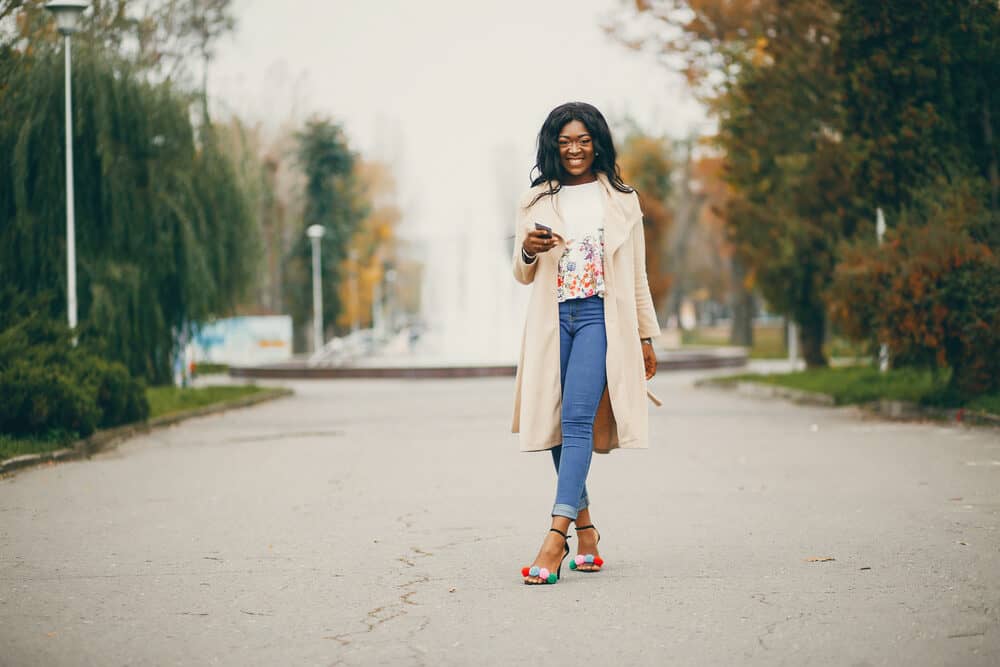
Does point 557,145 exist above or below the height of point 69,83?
below

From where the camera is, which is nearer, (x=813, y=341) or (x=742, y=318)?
(x=813, y=341)

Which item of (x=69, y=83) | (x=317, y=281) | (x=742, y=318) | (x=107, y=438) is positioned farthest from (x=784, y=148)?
(x=742, y=318)

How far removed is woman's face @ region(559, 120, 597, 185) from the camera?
6.54m

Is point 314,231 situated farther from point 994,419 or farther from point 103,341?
point 994,419

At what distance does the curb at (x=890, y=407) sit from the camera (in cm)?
1600

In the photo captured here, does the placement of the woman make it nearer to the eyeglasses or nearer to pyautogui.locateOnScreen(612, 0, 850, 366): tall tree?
the eyeglasses

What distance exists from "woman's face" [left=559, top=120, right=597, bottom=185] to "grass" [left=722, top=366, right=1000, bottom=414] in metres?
10.4

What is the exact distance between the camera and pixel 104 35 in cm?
2600

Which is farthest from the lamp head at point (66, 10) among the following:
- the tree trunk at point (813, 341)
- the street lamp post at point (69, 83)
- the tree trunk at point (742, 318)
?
the tree trunk at point (742, 318)

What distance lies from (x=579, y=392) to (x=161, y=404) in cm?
1578

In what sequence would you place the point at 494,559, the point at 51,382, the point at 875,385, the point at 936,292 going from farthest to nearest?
the point at 875,385 < the point at 936,292 < the point at 51,382 < the point at 494,559

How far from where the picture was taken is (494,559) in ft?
23.3

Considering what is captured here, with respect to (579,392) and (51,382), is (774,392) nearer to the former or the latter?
(51,382)

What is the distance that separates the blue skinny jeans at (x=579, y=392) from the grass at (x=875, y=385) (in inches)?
408
